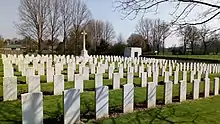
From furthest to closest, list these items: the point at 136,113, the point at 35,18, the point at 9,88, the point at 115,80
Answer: the point at 35,18, the point at 115,80, the point at 9,88, the point at 136,113

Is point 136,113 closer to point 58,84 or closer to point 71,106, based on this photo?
point 71,106

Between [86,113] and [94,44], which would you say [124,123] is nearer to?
[86,113]

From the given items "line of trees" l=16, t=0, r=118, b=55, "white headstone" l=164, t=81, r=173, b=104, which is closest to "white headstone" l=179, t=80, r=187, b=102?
"white headstone" l=164, t=81, r=173, b=104

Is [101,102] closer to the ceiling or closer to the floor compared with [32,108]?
closer to the floor

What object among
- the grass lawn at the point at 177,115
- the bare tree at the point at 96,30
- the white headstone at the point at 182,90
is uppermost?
the bare tree at the point at 96,30

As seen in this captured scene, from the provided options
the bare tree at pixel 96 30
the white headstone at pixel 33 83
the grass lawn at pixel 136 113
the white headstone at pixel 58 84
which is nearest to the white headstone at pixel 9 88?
the grass lawn at pixel 136 113

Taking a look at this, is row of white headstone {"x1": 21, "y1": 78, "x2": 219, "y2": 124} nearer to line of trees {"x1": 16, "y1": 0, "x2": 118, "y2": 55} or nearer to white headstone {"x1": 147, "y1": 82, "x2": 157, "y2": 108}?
white headstone {"x1": 147, "y1": 82, "x2": 157, "y2": 108}

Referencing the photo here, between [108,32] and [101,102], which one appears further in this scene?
[108,32]

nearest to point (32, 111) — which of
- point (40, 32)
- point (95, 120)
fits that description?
point (95, 120)

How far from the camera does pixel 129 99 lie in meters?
6.43

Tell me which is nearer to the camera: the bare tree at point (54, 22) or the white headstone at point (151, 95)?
the white headstone at point (151, 95)

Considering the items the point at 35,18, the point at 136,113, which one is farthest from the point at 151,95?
the point at 35,18

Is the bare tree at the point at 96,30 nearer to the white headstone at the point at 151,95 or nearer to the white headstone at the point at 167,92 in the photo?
the white headstone at the point at 167,92

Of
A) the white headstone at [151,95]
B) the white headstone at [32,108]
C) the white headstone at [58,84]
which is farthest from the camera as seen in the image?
the white headstone at [58,84]
